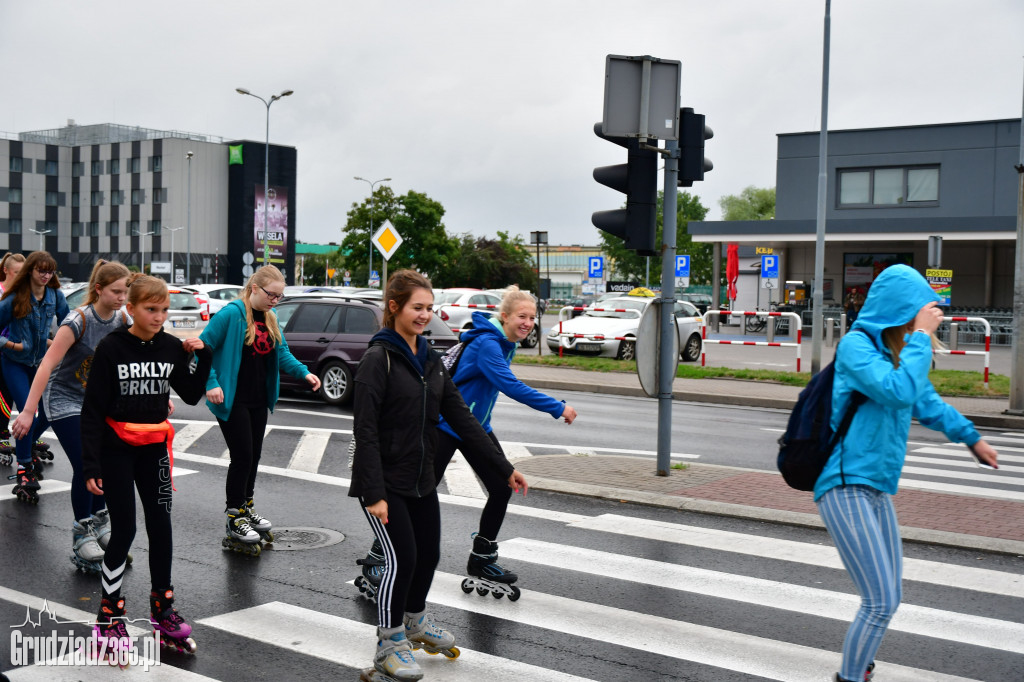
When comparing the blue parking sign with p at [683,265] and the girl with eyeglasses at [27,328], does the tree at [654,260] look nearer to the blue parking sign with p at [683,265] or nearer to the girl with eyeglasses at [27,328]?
the blue parking sign with p at [683,265]

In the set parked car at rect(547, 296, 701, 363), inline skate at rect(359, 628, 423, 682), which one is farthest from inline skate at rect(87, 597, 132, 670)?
parked car at rect(547, 296, 701, 363)

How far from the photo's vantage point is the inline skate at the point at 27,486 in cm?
796

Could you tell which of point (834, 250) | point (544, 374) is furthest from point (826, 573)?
point (834, 250)

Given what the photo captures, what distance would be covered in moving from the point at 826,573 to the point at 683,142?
437 cm

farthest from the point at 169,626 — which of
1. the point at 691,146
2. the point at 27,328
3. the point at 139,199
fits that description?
the point at 139,199

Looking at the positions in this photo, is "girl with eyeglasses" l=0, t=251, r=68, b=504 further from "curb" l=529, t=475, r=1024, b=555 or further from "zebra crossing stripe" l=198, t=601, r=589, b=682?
"curb" l=529, t=475, r=1024, b=555

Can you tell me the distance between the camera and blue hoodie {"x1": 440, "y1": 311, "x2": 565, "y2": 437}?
5.42 meters

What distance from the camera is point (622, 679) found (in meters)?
4.40

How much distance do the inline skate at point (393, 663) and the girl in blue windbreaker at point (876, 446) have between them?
181 cm

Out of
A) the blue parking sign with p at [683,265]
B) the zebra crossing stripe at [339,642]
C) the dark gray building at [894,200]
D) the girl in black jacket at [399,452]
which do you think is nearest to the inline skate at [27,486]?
the zebra crossing stripe at [339,642]

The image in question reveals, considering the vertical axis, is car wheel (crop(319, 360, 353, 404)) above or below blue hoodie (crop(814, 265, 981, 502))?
below

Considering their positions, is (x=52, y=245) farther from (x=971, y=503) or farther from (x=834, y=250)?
(x=971, y=503)

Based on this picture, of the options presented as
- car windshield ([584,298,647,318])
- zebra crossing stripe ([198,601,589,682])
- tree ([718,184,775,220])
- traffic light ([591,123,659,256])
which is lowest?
zebra crossing stripe ([198,601,589,682])

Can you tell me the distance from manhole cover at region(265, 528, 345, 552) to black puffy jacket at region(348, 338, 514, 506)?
2.53m
